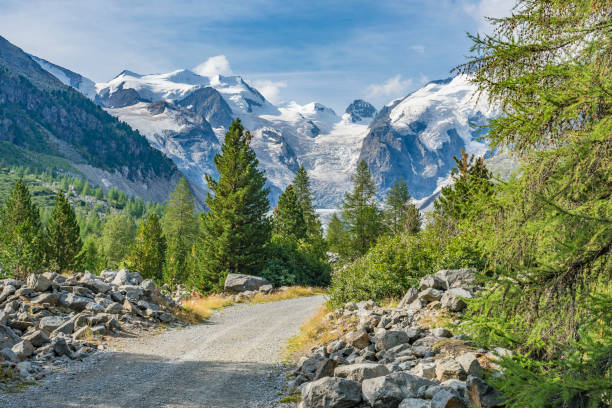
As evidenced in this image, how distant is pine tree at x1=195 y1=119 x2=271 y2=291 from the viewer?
2861cm

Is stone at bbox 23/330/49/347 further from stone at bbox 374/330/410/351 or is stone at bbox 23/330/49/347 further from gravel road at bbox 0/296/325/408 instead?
stone at bbox 374/330/410/351

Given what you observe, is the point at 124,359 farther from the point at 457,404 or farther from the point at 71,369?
the point at 457,404

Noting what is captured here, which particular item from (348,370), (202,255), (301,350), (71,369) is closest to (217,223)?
(202,255)

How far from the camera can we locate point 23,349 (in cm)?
955

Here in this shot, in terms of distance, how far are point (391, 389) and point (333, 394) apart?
3.12ft

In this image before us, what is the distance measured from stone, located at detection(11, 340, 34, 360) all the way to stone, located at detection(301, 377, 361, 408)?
6.85 metres

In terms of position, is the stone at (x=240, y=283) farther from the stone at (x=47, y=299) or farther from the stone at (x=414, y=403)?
the stone at (x=414, y=403)

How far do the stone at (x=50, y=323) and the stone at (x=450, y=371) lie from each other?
35.1 ft

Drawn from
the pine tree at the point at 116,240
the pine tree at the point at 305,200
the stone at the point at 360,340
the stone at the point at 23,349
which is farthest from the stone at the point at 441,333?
the pine tree at the point at 116,240

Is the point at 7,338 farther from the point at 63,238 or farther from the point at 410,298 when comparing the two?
the point at 63,238

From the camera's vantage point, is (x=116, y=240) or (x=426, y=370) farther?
(x=116, y=240)

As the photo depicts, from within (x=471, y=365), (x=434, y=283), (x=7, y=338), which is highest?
(x=434, y=283)

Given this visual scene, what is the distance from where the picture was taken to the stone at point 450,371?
261 inches

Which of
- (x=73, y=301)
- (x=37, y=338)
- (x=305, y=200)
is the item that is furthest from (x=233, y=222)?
(x=305, y=200)
